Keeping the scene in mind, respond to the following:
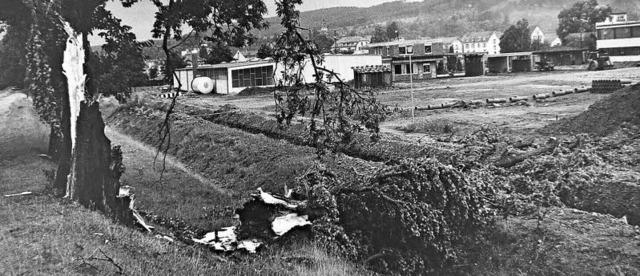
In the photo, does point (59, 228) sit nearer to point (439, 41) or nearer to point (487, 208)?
point (487, 208)

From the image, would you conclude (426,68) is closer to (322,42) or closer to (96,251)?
(322,42)

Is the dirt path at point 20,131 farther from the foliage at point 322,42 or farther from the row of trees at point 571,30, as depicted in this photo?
the row of trees at point 571,30

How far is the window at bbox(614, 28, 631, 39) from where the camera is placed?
75.0m

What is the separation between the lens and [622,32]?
75.6m

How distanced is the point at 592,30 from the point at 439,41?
103 feet

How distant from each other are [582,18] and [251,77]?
74.0 meters

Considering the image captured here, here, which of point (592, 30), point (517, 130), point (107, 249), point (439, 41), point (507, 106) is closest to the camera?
point (107, 249)

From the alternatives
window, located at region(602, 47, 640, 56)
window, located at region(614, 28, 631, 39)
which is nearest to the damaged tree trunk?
window, located at region(602, 47, 640, 56)

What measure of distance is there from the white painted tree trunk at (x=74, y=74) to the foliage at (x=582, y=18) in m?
104

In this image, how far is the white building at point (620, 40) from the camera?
74.4 metres

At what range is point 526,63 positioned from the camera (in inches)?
2889

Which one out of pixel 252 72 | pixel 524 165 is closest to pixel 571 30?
pixel 252 72

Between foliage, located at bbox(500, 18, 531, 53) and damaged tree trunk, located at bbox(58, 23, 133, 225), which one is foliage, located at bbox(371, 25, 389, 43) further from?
damaged tree trunk, located at bbox(58, 23, 133, 225)

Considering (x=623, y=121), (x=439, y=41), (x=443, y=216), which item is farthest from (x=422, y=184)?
(x=439, y=41)
